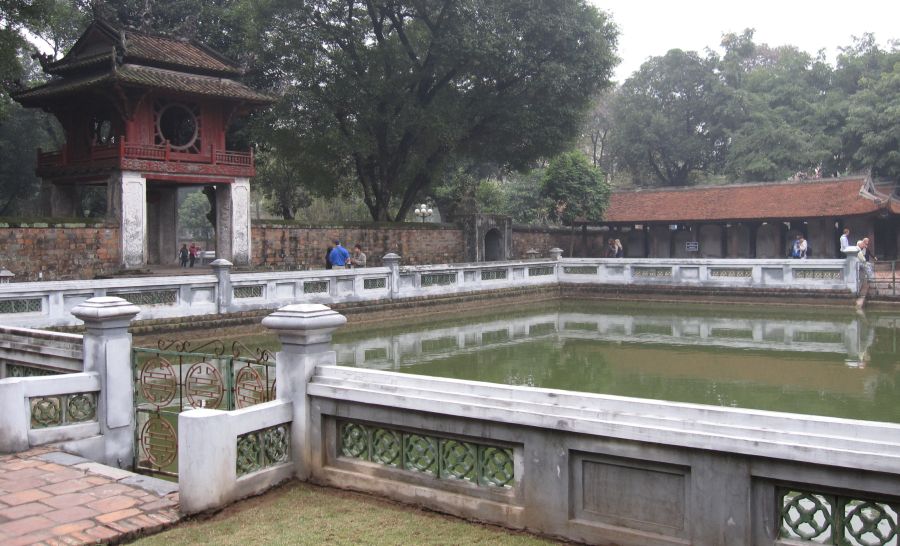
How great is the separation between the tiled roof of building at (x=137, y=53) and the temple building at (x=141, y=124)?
29 millimetres

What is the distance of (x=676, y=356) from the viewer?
14.1 m

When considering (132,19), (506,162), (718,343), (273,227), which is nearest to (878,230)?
(506,162)

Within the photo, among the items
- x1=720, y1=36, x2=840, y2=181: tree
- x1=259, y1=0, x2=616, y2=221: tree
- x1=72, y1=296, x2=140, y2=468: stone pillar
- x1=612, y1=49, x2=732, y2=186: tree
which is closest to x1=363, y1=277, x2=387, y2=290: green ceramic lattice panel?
x1=259, y1=0, x2=616, y2=221: tree

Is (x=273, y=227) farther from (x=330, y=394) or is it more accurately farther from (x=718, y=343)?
(x=330, y=394)

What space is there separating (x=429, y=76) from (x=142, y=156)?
389 inches

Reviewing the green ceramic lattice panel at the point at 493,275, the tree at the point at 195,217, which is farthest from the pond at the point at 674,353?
the tree at the point at 195,217

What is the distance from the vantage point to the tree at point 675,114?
41094 mm

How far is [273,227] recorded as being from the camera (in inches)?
946

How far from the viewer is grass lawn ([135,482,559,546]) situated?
14.1 ft

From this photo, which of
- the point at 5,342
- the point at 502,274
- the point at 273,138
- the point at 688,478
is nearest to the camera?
the point at 688,478

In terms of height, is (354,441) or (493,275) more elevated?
(493,275)

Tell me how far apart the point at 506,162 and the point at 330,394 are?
990 inches

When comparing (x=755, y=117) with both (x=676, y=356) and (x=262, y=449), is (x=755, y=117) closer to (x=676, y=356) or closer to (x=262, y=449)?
(x=676, y=356)

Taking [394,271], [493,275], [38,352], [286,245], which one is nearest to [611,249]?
[493,275]
